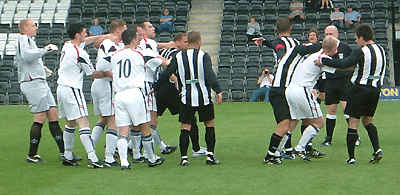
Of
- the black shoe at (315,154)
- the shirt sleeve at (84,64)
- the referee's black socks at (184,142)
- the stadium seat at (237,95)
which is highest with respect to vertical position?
the shirt sleeve at (84,64)

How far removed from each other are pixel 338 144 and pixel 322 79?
3.99ft

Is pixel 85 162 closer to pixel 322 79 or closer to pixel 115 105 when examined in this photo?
pixel 115 105

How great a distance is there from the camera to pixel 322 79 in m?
10.4

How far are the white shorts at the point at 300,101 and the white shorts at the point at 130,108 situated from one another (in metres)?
1.80

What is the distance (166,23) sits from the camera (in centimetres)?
2358

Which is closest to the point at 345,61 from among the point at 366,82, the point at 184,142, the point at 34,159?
the point at 366,82

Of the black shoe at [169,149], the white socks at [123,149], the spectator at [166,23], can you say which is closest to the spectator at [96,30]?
the spectator at [166,23]

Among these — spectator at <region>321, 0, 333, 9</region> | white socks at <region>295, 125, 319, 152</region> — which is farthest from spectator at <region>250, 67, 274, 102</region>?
white socks at <region>295, 125, 319, 152</region>

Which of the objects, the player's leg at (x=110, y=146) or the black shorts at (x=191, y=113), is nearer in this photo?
the player's leg at (x=110, y=146)

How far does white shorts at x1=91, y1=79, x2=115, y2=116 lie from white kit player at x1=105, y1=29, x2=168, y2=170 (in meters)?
0.54

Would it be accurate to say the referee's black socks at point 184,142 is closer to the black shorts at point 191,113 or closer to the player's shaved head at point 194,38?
the black shorts at point 191,113

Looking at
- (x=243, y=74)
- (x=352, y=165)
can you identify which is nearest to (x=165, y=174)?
(x=352, y=165)

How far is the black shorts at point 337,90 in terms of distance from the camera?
9594mm

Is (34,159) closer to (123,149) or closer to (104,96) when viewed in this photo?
(104,96)
